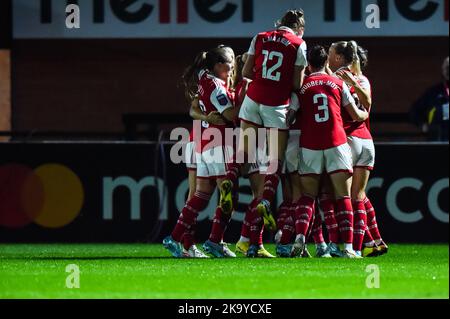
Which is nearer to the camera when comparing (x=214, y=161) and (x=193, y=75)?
(x=214, y=161)

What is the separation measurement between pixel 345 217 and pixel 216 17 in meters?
5.72

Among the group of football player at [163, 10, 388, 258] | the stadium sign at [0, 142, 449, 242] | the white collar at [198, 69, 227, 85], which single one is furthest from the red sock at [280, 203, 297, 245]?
the stadium sign at [0, 142, 449, 242]

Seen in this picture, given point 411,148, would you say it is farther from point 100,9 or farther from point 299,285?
point 299,285

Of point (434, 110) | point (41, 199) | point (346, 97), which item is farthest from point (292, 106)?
point (434, 110)

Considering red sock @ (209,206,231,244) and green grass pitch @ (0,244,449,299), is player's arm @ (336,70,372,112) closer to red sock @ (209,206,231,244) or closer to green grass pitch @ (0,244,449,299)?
green grass pitch @ (0,244,449,299)

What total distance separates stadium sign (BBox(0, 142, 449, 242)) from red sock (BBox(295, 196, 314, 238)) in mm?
2969

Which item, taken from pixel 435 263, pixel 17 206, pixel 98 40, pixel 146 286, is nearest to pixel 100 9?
pixel 98 40

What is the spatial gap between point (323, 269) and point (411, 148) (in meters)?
4.32

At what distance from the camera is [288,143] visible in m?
10.2

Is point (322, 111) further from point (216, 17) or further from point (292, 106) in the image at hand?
point (216, 17)

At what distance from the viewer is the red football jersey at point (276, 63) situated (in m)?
9.97

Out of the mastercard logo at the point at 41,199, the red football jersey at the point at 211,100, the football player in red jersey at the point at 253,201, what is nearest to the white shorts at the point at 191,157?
the red football jersey at the point at 211,100

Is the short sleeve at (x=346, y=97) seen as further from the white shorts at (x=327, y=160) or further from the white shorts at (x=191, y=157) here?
the white shorts at (x=191, y=157)

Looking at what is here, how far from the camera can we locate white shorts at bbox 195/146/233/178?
33.8 feet
